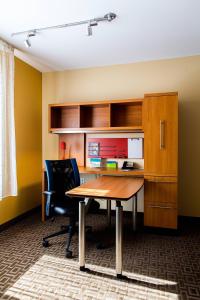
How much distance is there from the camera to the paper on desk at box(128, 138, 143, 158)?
378 cm

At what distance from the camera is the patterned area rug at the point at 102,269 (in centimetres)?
192

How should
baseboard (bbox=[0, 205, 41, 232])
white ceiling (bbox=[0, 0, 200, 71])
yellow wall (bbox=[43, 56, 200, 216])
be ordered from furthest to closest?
yellow wall (bbox=[43, 56, 200, 216]) → baseboard (bbox=[0, 205, 41, 232]) → white ceiling (bbox=[0, 0, 200, 71])

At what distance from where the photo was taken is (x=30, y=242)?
2.87m

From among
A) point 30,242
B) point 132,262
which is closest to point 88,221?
point 30,242

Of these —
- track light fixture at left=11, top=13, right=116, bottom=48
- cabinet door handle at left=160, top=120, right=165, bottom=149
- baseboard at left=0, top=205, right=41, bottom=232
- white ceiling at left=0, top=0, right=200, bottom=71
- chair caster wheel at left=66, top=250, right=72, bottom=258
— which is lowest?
chair caster wheel at left=66, top=250, right=72, bottom=258

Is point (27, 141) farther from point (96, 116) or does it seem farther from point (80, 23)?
point (80, 23)

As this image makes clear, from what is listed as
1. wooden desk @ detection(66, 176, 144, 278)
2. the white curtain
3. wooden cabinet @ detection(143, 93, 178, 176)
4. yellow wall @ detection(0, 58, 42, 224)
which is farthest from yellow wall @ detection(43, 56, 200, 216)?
wooden desk @ detection(66, 176, 144, 278)

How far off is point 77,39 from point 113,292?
119 inches

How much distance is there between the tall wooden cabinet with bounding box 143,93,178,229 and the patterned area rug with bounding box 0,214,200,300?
338 mm

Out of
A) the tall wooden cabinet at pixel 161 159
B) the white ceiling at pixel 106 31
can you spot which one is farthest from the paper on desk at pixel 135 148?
the white ceiling at pixel 106 31

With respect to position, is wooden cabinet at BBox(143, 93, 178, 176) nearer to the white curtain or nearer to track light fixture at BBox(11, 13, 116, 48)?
Result: track light fixture at BBox(11, 13, 116, 48)

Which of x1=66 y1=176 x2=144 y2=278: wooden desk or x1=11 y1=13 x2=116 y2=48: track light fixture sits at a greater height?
x1=11 y1=13 x2=116 y2=48: track light fixture

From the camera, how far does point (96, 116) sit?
4.01 meters

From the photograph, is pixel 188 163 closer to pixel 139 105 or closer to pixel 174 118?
pixel 174 118
